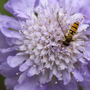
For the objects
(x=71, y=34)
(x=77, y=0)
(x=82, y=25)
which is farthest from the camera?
(x=77, y=0)

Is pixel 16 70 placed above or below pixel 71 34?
below

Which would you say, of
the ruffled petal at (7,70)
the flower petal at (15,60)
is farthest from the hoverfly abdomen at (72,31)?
the ruffled petal at (7,70)

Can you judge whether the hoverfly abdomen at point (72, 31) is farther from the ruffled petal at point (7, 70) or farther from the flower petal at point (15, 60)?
the ruffled petal at point (7, 70)

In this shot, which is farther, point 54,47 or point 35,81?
point 35,81

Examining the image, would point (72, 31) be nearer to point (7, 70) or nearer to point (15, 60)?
point (15, 60)

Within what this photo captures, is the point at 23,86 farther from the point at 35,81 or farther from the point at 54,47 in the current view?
the point at 54,47

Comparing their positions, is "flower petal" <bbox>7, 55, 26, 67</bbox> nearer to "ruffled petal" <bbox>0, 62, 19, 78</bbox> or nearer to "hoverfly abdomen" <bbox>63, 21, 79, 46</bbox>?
"ruffled petal" <bbox>0, 62, 19, 78</bbox>

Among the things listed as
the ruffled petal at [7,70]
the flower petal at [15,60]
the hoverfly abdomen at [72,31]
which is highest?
the hoverfly abdomen at [72,31]

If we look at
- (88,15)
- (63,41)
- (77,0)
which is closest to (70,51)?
(63,41)
